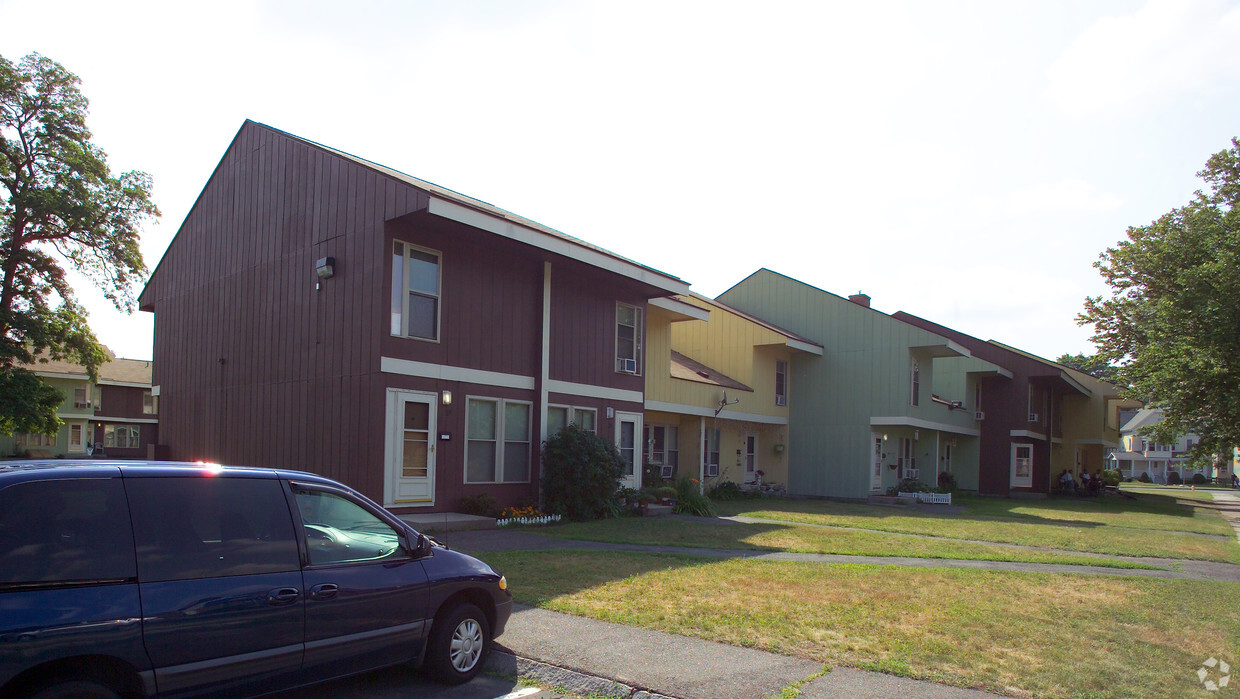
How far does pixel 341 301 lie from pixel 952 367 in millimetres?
27724

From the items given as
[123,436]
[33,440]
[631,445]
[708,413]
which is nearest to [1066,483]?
[708,413]

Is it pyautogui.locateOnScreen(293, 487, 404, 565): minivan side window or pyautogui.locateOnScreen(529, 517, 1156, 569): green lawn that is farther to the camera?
pyautogui.locateOnScreen(529, 517, 1156, 569): green lawn

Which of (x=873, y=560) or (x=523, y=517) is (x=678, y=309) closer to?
(x=523, y=517)

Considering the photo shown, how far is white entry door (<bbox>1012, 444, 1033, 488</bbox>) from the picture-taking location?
37.2m

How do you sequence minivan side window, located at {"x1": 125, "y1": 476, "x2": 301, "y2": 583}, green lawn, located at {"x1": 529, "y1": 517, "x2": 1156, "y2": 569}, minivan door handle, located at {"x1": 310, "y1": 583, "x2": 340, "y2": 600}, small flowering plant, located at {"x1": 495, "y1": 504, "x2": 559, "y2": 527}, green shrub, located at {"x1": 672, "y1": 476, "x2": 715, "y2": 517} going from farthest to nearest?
green shrub, located at {"x1": 672, "y1": 476, "x2": 715, "y2": 517} → small flowering plant, located at {"x1": 495, "y1": 504, "x2": 559, "y2": 527} → green lawn, located at {"x1": 529, "y1": 517, "x2": 1156, "y2": 569} → minivan door handle, located at {"x1": 310, "y1": 583, "x2": 340, "y2": 600} → minivan side window, located at {"x1": 125, "y1": 476, "x2": 301, "y2": 583}

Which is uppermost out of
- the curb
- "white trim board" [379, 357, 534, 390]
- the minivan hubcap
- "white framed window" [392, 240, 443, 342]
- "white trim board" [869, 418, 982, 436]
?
"white framed window" [392, 240, 443, 342]

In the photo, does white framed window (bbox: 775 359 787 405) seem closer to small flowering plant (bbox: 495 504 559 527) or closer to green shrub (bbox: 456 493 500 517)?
small flowering plant (bbox: 495 504 559 527)

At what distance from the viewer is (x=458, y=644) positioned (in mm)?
5625

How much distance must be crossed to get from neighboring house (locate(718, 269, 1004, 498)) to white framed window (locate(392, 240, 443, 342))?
671 inches

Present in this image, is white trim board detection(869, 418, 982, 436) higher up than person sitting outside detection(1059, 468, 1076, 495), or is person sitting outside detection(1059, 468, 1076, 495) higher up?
white trim board detection(869, 418, 982, 436)

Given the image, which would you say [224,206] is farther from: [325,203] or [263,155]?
[325,203]

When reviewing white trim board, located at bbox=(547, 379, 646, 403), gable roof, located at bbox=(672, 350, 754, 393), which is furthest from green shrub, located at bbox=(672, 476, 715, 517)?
gable roof, located at bbox=(672, 350, 754, 393)

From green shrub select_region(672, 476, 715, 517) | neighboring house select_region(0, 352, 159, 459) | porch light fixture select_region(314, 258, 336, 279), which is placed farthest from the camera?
neighboring house select_region(0, 352, 159, 459)

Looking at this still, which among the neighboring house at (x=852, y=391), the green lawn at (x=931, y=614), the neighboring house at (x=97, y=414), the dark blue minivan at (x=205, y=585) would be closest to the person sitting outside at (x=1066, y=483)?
the neighboring house at (x=852, y=391)
